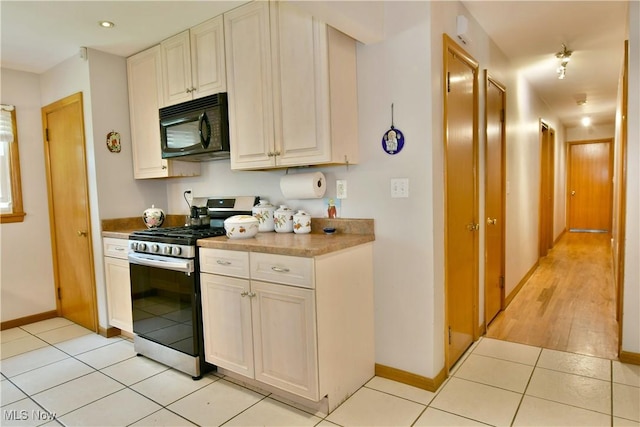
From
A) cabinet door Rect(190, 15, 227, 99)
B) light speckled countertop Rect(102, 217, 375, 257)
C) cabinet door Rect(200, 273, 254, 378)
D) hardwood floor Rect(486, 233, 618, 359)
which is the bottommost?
hardwood floor Rect(486, 233, 618, 359)

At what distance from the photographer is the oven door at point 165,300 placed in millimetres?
2426

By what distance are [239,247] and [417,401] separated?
4.31ft

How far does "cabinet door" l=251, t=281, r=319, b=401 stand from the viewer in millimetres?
1956

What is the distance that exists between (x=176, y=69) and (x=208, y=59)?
15.0 inches

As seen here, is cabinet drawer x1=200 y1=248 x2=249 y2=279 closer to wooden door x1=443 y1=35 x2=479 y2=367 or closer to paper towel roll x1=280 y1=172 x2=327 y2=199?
paper towel roll x1=280 y1=172 x2=327 y2=199

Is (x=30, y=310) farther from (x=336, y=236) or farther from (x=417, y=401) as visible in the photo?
(x=417, y=401)

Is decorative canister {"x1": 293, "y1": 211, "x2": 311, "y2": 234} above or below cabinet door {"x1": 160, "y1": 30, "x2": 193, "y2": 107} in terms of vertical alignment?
below

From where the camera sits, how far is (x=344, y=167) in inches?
97.1

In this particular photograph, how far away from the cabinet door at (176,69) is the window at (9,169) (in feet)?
5.43

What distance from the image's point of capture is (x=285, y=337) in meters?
2.05

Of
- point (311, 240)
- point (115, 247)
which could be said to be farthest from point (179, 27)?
point (311, 240)

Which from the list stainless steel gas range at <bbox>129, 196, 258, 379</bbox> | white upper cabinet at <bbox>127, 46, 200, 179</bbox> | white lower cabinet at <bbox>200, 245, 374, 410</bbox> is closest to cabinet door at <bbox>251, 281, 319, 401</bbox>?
white lower cabinet at <bbox>200, 245, 374, 410</bbox>

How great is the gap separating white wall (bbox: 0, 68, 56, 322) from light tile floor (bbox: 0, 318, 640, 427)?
99cm

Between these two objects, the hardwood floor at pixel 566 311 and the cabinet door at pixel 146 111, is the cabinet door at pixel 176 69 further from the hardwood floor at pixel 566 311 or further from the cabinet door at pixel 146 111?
the hardwood floor at pixel 566 311
